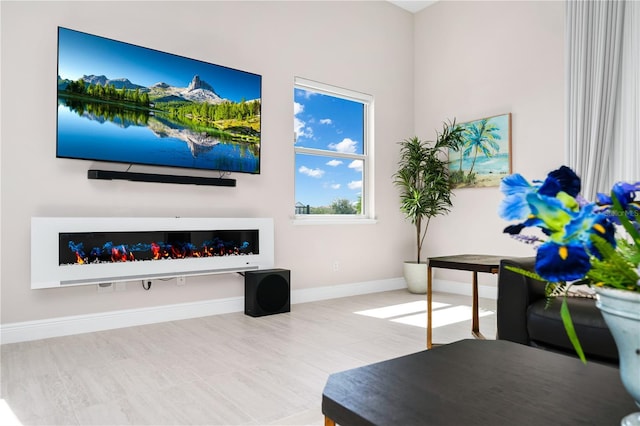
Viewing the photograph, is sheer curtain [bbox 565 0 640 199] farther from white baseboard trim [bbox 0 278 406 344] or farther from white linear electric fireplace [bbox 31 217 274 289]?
white linear electric fireplace [bbox 31 217 274 289]

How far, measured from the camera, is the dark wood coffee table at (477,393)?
0.82 meters

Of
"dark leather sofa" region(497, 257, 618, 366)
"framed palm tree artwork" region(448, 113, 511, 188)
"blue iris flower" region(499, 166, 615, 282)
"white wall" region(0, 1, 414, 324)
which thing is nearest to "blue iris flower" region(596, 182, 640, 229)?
"blue iris flower" region(499, 166, 615, 282)

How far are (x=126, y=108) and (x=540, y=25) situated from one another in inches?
155

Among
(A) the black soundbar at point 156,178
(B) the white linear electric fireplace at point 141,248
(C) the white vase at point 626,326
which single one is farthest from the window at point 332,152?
(C) the white vase at point 626,326

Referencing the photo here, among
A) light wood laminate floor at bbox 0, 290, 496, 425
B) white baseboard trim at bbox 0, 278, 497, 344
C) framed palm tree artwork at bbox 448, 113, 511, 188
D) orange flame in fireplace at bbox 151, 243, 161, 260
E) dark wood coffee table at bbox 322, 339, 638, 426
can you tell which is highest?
framed palm tree artwork at bbox 448, 113, 511, 188

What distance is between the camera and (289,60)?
419 centimetres

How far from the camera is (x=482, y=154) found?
4.54m

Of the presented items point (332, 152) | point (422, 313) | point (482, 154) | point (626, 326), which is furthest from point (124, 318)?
point (482, 154)

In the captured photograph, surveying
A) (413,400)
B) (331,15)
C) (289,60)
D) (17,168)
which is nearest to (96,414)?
(413,400)

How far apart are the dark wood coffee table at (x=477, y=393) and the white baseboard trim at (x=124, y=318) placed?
8.85ft

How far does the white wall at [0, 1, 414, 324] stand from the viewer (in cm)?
283

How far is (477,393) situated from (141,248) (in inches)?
111

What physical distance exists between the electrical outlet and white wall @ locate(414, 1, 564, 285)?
3.56 meters

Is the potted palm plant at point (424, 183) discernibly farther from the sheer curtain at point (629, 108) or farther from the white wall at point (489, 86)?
the sheer curtain at point (629, 108)
